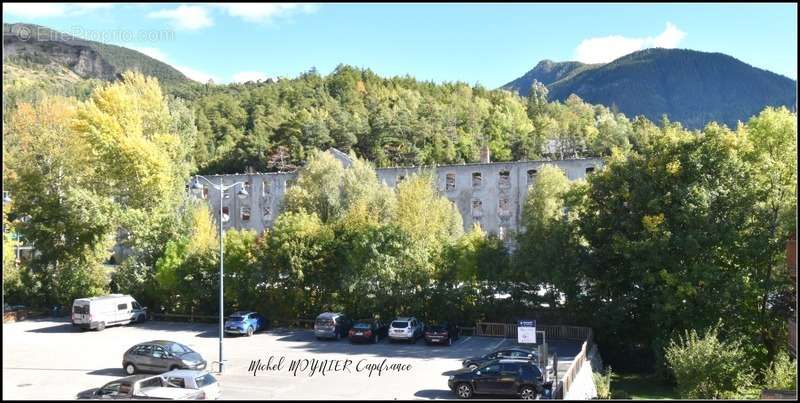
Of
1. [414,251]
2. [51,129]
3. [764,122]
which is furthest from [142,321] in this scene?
[764,122]

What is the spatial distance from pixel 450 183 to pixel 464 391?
151ft

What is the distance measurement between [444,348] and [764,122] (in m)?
20.6

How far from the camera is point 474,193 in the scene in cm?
6650

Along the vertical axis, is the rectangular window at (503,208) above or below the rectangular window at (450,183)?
below

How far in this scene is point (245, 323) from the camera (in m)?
35.6

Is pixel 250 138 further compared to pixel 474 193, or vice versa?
pixel 250 138

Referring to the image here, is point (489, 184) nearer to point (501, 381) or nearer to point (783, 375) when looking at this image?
point (783, 375)

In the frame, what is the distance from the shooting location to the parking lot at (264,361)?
23109 millimetres

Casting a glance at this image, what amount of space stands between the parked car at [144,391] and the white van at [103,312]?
18113 mm

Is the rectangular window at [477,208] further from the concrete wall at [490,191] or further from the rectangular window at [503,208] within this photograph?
the rectangular window at [503,208]

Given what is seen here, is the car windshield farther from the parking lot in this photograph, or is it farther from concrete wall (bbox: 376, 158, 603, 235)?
concrete wall (bbox: 376, 158, 603, 235)

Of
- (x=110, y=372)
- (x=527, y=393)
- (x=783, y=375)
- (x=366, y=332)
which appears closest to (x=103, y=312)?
(x=110, y=372)

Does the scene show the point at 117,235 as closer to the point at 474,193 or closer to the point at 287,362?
the point at 287,362

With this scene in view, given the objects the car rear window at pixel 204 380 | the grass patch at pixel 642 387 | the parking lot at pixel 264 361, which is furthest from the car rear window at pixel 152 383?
the grass patch at pixel 642 387
